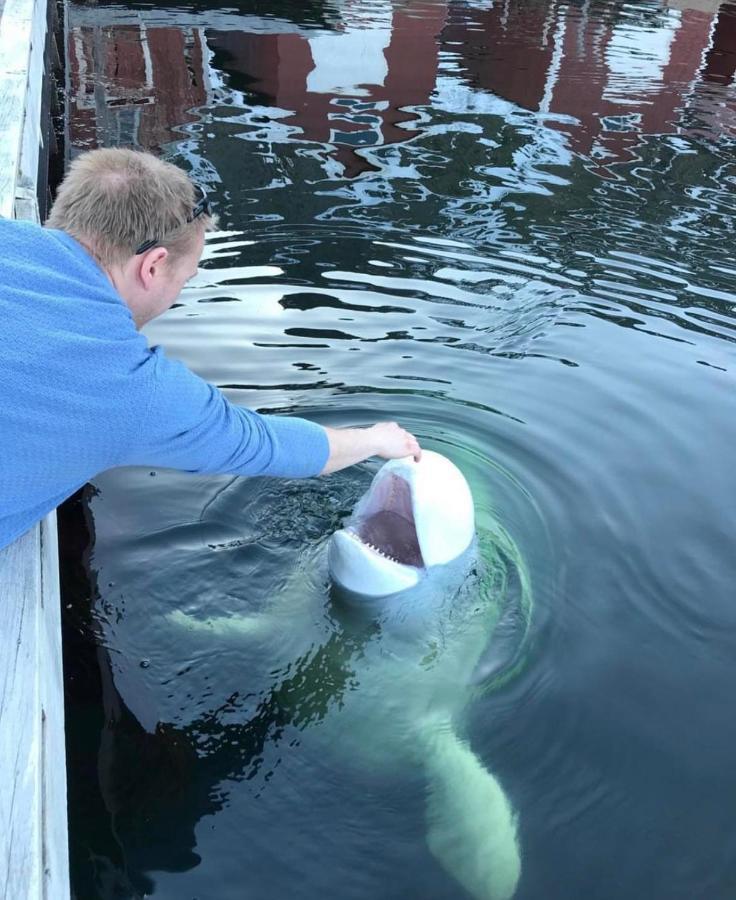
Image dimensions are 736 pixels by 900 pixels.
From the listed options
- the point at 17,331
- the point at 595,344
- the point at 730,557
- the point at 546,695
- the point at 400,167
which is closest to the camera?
the point at 17,331

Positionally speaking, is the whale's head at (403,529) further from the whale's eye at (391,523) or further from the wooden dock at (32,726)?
the wooden dock at (32,726)

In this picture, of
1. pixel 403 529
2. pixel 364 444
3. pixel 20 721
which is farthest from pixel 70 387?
pixel 403 529

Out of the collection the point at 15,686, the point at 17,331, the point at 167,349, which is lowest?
the point at 167,349

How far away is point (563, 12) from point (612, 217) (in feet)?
48.1

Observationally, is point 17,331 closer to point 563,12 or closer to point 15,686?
point 15,686

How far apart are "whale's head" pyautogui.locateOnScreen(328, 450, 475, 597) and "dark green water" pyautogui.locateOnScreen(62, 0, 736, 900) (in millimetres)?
296

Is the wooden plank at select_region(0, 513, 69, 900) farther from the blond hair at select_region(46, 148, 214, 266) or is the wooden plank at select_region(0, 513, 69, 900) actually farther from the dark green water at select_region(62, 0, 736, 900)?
the dark green water at select_region(62, 0, 736, 900)

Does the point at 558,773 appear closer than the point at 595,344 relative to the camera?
Yes

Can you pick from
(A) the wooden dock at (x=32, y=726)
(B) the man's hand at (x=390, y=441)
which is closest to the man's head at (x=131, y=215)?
(A) the wooden dock at (x=32, y=726)

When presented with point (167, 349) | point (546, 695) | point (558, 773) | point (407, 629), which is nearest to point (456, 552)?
point (407, 629)

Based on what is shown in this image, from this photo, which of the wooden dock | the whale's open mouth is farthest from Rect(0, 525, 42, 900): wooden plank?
the whale's open mouth

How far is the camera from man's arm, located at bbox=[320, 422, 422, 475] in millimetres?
3279

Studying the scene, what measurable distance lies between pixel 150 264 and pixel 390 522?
79.9 inches

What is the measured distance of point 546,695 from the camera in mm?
3980
